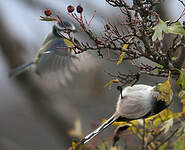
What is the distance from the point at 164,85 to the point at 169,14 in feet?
3.58

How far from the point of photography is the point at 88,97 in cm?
292

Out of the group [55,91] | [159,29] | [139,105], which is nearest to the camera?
[159,29]

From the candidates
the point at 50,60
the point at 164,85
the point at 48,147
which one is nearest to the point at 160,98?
the point at 164,85

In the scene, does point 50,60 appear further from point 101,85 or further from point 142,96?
point 101,85

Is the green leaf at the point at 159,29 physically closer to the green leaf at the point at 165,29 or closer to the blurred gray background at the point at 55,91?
the green leaf at the point at 165,29

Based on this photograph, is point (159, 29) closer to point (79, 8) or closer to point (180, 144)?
point (79, 8)

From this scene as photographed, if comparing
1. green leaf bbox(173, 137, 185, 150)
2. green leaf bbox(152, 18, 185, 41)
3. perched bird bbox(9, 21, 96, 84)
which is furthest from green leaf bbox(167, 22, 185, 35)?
perched bird bbox(9, 21, 96, 84)

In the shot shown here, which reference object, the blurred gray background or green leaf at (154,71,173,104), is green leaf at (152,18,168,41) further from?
the blurred gray background

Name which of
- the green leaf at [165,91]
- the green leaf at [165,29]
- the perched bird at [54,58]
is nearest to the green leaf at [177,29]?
the green leaf at [165,29]

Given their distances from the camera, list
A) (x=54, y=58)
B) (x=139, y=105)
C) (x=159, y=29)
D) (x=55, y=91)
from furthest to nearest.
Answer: (x=55, y=91) → (x=54, y=58) → (x=139, y=105) → (x=159, y=29)

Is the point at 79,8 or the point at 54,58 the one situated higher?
the point at 79,8

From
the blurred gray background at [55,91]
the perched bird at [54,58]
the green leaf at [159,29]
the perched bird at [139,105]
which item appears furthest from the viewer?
the blurred gray background at [55,91]

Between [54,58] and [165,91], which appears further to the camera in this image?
[54,58]

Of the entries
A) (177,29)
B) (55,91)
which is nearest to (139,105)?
(177,29)
